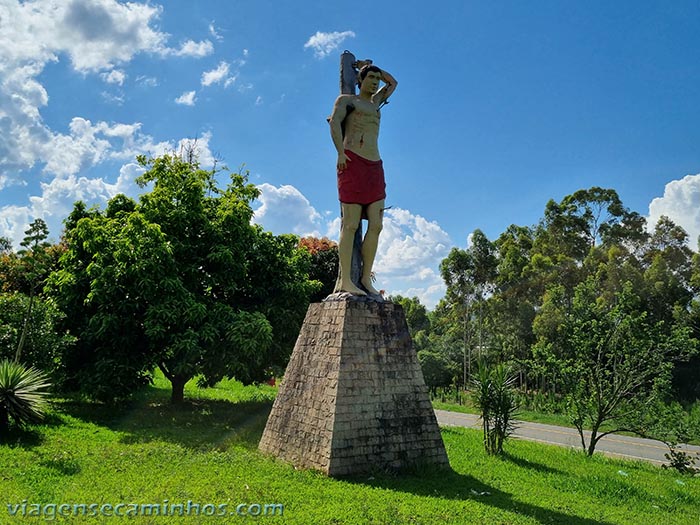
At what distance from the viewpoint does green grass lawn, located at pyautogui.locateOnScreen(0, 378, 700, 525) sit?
5219 mm

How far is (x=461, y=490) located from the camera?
21.0 ft

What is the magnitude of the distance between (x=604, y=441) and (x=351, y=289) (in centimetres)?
1180

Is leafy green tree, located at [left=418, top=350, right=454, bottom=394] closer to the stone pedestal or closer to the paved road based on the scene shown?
the paved road

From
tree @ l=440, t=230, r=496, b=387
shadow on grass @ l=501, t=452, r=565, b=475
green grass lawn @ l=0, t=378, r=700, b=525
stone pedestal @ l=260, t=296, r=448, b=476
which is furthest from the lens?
tree @ l=440, t=230, r=496, b=387

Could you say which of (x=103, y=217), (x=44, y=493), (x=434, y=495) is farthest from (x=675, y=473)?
(x=103, y=217)

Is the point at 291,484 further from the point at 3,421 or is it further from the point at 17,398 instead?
the point at 3,421

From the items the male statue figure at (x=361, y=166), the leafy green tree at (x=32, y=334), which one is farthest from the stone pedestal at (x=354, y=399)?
the leafy green tree at (x=32, y=334)

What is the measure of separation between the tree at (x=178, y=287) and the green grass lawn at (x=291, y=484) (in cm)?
146

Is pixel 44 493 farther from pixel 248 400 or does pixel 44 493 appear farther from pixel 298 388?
pixel 248 400

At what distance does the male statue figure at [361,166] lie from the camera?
782 cm

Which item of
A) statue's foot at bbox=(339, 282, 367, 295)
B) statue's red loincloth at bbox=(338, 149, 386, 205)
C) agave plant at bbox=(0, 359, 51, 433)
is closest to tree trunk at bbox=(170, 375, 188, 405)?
agave plant at bbox=(0, 359, 51, 433)

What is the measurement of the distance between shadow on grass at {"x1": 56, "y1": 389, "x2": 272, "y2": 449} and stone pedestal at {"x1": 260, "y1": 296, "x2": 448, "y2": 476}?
1527 millimetres

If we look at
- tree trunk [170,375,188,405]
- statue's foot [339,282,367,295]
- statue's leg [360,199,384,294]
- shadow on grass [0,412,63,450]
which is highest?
statue's leg [360,199,384,294]

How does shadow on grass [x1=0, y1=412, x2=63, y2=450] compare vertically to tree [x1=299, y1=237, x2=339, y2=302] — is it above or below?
below
